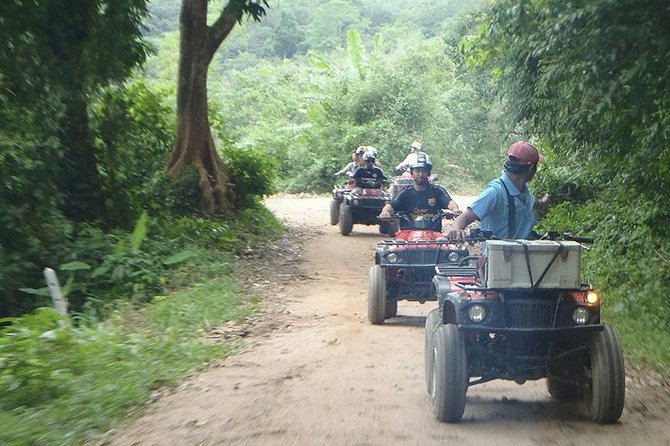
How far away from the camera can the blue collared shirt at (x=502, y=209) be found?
7.18 metres

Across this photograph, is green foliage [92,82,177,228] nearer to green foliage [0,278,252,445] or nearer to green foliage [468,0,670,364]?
green foliage [0,278,252,445]

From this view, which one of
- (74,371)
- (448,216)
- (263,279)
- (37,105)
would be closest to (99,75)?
(37,105)

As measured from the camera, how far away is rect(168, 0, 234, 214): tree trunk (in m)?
19.0

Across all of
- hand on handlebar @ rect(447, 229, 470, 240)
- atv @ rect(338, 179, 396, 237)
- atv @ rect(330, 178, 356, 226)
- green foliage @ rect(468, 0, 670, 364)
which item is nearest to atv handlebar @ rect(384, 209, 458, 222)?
green foliage @ rect(468, 0, 670, 364)

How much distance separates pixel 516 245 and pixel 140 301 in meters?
7.88

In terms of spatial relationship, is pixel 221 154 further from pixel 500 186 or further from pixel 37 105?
pixel 500 186

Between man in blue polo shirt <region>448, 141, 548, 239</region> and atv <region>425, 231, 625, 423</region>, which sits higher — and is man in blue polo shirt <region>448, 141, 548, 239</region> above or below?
above

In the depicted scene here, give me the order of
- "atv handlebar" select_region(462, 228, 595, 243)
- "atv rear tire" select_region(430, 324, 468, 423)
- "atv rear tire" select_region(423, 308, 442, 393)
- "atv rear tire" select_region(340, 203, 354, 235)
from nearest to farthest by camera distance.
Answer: "atv rear tire" select_region(430, 324, 468, 423) < "atv handlebar" select_region(462, 228, 595, 243) < "atv rear tire" select_region(423, 308, 442, 393) < "atv rear tire" select_region(340, 203, 354, 235)

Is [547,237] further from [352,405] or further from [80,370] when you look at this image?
[80,370]

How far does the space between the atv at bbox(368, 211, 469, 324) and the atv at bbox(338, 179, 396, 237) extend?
950 cm

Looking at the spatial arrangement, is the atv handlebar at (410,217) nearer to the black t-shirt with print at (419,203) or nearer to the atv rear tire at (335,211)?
the black t-shirt with print at (419,203)

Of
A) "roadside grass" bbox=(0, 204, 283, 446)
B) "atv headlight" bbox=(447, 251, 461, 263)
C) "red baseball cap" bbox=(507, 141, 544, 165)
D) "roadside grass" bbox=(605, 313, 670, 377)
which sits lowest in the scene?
"roadside grass" bbox=(605, 313, 670, 377)

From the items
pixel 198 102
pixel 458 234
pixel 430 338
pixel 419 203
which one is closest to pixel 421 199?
pixel 419 203

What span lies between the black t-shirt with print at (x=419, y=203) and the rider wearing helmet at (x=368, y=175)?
975 centimetres
